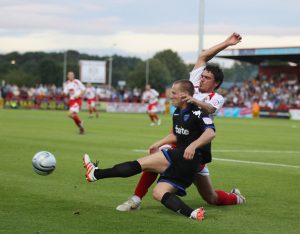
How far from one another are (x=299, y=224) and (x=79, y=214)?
8.56ft

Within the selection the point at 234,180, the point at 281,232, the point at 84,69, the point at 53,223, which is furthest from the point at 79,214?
the point at 84,69

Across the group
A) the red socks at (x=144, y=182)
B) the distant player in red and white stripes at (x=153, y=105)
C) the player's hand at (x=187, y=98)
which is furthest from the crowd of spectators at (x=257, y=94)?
the player's hand at (x=187, y=98)

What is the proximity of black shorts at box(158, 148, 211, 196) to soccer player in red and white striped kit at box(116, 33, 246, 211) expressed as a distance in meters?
0.36

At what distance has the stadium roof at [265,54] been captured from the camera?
2288 inches

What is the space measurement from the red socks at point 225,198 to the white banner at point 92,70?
2771 inches

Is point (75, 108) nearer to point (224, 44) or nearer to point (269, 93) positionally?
point (224, 44)

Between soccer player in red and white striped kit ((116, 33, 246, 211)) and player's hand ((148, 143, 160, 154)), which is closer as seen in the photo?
soccer player in red and white striped kit ((116, 33, 246, 211))

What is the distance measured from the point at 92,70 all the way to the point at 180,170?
7224 cm

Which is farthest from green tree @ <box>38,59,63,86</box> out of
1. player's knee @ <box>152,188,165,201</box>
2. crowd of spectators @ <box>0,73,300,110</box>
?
player's knee @ <box>152,188,165,201</box>

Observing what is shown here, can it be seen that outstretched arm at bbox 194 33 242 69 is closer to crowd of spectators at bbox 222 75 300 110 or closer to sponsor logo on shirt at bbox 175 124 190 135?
sponsor logo on shirt at bbox 175 124 190 135

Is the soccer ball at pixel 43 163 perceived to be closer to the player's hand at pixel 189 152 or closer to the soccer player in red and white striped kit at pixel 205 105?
the soccer player in red and white striped kit at pixel 205 105

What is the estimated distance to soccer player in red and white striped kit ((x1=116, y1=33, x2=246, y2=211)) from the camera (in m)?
8.38

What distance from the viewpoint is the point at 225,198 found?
9039 millimetres

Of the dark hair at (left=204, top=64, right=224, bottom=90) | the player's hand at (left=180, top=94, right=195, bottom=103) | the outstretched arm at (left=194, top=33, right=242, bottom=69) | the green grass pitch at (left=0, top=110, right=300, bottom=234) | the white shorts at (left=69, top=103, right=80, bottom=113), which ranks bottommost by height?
the green grass pitch at (left=0, top=110, right=300, bottom=234)
